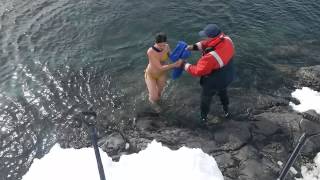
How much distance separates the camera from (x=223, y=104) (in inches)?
460

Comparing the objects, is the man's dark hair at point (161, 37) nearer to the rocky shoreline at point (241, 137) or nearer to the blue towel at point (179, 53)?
the blue towel at point (179, 53)

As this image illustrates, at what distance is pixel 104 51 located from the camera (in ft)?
48.9

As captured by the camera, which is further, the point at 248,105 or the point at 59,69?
the point at 59,69

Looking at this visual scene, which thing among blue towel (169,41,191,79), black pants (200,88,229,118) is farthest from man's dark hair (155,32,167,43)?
black pants (200,88,229,118)

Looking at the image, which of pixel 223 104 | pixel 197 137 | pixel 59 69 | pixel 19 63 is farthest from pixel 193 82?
pixel 19 63

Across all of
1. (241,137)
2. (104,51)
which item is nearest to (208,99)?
(241,137)

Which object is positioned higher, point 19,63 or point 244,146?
point 19,63

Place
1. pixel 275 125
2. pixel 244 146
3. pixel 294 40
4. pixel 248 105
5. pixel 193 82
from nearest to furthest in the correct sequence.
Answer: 1. pixel 244 146
2. pixel 275 125
3. pixel 248 105
4. pixel 193 82
5. pixel 294 40

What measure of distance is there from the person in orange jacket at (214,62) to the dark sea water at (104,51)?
260 centimetres

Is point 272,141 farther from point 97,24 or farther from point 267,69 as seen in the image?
point 97,24

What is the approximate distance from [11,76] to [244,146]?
855cm

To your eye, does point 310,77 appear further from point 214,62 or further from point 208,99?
point 214,62

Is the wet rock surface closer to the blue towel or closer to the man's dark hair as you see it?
the blue towel

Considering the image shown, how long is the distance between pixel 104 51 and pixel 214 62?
20.5 feet
